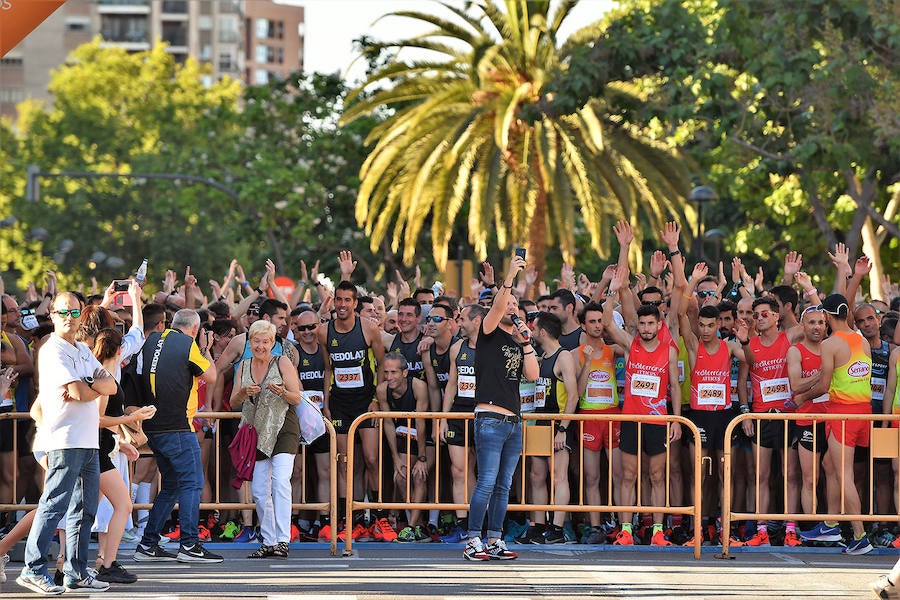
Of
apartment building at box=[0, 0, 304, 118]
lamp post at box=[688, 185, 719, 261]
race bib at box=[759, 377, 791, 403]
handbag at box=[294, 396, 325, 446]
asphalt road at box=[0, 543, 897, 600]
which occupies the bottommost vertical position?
asphalt road at box=[0, 543, 897, 600]

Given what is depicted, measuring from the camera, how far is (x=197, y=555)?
38.0 feet

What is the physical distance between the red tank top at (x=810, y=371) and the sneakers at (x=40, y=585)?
5.90 meters

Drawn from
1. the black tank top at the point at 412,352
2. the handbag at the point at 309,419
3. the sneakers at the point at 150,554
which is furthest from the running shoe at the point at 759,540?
the sneakers at the point at 150,554

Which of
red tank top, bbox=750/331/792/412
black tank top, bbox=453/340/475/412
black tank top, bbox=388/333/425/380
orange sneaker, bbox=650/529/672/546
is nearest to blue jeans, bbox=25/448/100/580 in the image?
black tank top, bbox=453/340/475/412

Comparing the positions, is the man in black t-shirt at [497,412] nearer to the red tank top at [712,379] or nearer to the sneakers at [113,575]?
the red tank top at [712,379]

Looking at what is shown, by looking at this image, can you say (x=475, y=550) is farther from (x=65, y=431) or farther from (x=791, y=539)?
(x=65, y=431)

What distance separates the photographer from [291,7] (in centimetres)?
14725

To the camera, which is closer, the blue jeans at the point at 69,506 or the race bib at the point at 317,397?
the blue jeans at the point at 69,506

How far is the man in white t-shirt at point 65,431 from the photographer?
9648 millimetres

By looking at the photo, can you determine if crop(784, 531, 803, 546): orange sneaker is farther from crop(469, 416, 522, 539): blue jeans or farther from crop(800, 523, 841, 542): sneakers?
crop(469, 416, 522, 539): blue jeans

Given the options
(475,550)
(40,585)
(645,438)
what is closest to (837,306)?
(645,438)

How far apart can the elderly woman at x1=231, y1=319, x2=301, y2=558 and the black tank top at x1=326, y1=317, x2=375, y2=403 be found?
48.6 inches

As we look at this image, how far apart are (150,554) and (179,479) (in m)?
0.67

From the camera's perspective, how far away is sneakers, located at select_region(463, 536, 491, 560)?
11.6 m
